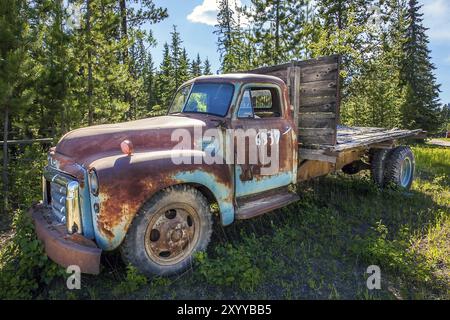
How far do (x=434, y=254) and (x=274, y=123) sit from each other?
262 centimetres

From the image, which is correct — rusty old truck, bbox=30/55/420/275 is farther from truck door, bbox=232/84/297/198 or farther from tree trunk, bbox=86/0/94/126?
tree trunk, bbox=86/0/94/126

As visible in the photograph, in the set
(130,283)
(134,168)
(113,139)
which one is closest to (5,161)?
(113,139)

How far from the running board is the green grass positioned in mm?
311

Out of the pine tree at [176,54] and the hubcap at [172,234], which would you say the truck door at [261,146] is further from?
the pine tree at [176,54]

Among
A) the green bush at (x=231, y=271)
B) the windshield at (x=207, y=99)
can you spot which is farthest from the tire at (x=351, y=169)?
the green bush at (x=231, y=271)

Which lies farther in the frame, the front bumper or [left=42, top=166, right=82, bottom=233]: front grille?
[left=42, top=166, right=82, bottom=233]: front grille

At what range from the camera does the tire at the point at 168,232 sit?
10.5 ft

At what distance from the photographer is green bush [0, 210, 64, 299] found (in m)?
3.16

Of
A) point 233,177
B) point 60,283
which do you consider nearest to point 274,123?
point 233,177

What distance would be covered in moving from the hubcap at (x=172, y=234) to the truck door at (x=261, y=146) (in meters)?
0.85

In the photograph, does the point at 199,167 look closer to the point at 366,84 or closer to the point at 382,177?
the point at 382,177

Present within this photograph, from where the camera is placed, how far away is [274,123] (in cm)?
456

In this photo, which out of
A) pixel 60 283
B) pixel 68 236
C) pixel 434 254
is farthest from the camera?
pixel 434 254

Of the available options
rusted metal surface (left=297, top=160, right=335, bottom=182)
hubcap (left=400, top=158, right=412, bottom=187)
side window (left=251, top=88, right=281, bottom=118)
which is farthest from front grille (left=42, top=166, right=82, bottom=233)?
hubcap (left=400, top=158, right=412, bottom=187)
